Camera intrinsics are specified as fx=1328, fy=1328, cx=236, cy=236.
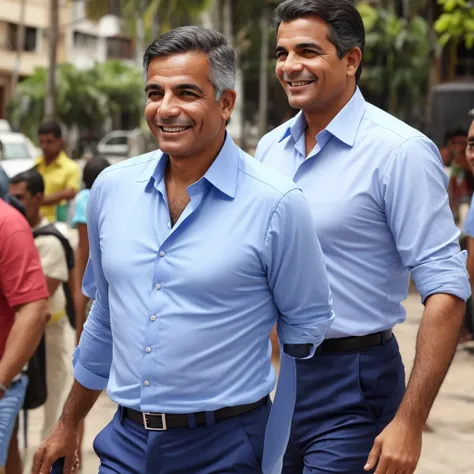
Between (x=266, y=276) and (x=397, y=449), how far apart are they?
65cm

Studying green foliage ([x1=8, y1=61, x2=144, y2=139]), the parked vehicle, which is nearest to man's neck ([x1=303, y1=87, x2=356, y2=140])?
the parked vehicle

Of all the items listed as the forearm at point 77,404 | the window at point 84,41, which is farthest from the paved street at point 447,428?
the window at point 84,41

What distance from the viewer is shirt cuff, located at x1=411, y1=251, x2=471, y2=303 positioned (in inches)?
156

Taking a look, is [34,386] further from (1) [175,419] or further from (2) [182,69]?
(2) [182,69]

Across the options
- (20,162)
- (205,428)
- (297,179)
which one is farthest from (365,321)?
(20,162)

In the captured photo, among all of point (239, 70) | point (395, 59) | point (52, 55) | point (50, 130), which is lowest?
point (239, 70)

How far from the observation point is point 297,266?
→ 3.51 meters

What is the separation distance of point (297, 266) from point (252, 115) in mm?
70202

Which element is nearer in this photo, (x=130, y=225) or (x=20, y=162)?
(x=130, y=225)

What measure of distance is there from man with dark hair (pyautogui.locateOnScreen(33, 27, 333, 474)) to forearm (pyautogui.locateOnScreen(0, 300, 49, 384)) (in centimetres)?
138

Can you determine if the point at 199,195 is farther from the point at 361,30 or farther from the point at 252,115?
the point at 252,115

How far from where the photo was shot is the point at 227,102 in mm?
3619

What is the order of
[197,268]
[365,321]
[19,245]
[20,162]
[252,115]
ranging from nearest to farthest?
[197,268]
[365,321]
[19,245]
[20,162]
[252,115]

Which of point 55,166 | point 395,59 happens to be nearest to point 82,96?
point 395,59
